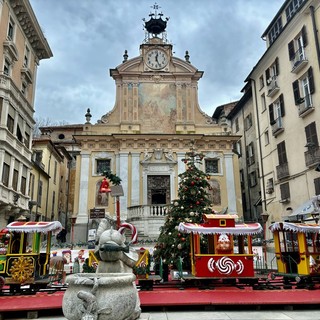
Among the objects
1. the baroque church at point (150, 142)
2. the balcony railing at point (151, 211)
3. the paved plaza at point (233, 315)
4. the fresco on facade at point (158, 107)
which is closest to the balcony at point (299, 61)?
the baroque church at point (150, 142)

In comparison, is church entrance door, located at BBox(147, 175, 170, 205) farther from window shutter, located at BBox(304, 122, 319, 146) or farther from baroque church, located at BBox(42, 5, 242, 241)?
window shutter, located at BBox(304, 122, 319, 146)

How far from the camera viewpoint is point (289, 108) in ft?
79.9

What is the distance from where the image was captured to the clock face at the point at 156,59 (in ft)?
112

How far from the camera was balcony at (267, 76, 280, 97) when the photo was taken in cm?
2584

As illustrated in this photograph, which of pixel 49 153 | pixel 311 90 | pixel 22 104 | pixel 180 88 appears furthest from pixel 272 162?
pixel 49 153

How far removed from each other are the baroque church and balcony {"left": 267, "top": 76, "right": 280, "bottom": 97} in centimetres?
642

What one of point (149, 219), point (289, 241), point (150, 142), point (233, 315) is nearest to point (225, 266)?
point (233, 315)

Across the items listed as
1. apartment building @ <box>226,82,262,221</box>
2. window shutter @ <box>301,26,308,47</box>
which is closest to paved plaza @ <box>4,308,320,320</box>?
window shutter @ <box>301,26,308,47</box>

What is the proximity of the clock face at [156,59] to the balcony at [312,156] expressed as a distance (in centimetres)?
1830

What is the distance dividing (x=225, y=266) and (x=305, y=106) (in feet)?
50.0

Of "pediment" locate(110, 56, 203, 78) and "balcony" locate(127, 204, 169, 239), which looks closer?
"balcony" locate(127, 204, 169, 239)

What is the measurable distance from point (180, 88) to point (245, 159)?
10767 millimetres

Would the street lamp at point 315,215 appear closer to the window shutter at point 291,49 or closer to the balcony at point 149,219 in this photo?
the balcony at point 149,219

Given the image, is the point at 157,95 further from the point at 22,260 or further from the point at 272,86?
the point at 22,260
